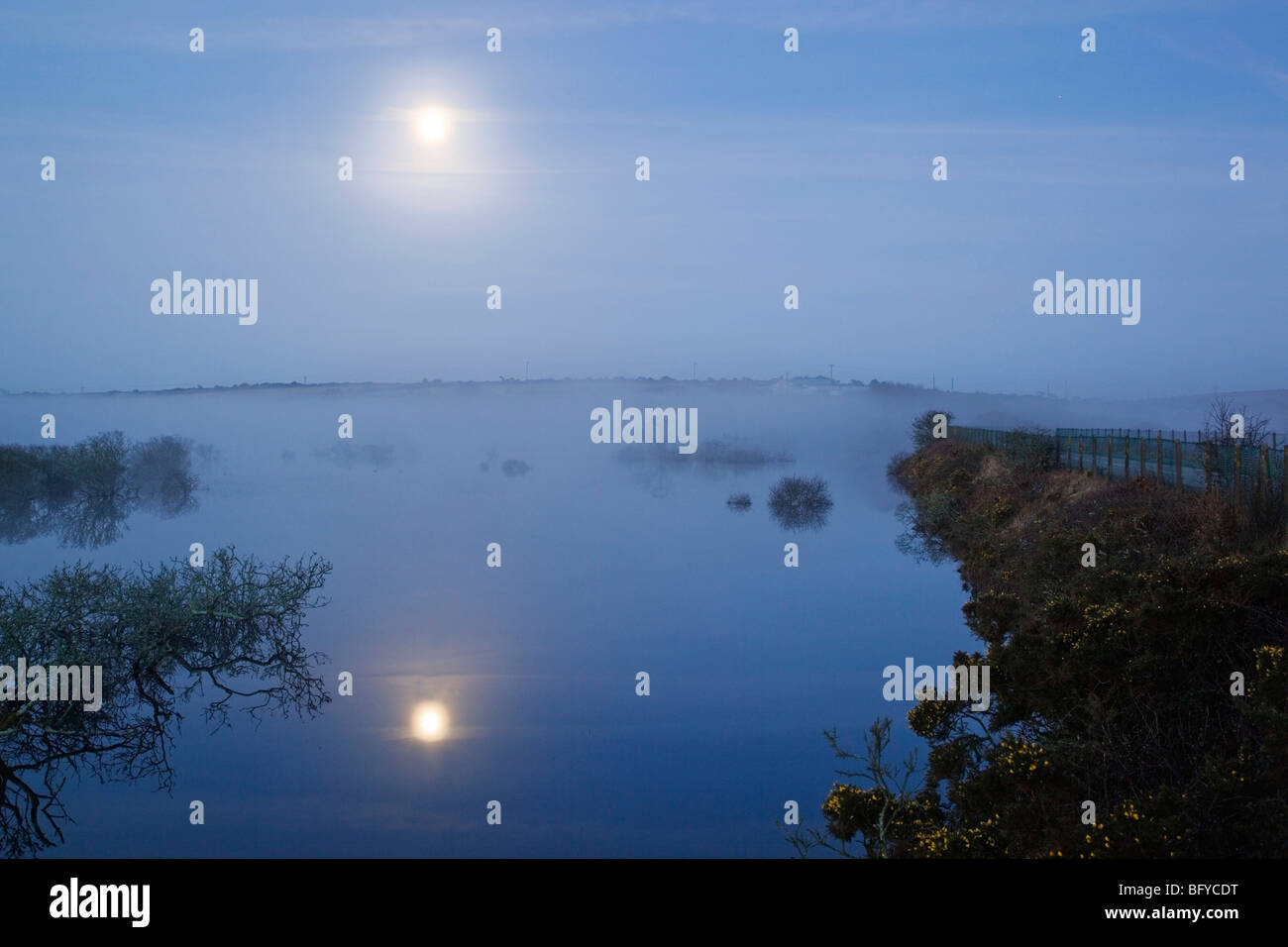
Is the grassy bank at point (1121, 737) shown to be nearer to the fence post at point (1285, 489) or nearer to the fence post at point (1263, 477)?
the fence post at point (1285, 489)

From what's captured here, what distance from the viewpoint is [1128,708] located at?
8.79m

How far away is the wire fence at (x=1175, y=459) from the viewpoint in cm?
1485

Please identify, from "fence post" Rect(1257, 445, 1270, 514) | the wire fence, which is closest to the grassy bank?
"fence post" Rect(1257, 445, 1270, 514)

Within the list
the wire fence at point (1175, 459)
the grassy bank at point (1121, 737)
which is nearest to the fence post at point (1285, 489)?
the wire fence at point (1175, 459)

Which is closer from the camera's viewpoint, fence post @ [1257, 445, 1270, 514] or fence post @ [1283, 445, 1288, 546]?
fence post @ [1283, 445, 1288, 546]

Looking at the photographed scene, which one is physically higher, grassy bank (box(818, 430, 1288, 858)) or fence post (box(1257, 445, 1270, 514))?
fence post (box(1257, 445, 1270, 514))

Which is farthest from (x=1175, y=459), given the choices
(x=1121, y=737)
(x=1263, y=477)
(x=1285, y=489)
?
(x=1121, y=737)

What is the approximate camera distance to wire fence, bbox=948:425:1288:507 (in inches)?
585

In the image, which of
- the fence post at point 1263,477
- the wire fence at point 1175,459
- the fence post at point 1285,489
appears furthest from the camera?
the wire fence at point 1175,459

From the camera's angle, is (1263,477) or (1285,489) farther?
(1263,477)

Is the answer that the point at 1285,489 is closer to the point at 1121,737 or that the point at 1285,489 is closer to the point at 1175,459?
the point at 1175,459

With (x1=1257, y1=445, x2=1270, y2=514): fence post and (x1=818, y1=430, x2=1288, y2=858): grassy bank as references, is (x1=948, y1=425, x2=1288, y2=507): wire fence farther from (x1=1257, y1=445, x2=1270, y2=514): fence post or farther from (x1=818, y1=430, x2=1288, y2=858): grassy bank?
(x1=818, y1=430, x2=1288, y2=858): grassy bank

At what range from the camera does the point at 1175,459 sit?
67.2 ft

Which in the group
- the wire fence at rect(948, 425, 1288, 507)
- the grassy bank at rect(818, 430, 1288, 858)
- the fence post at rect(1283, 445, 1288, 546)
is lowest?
the grassy bank at rect(818, 430, 1288, 858)
